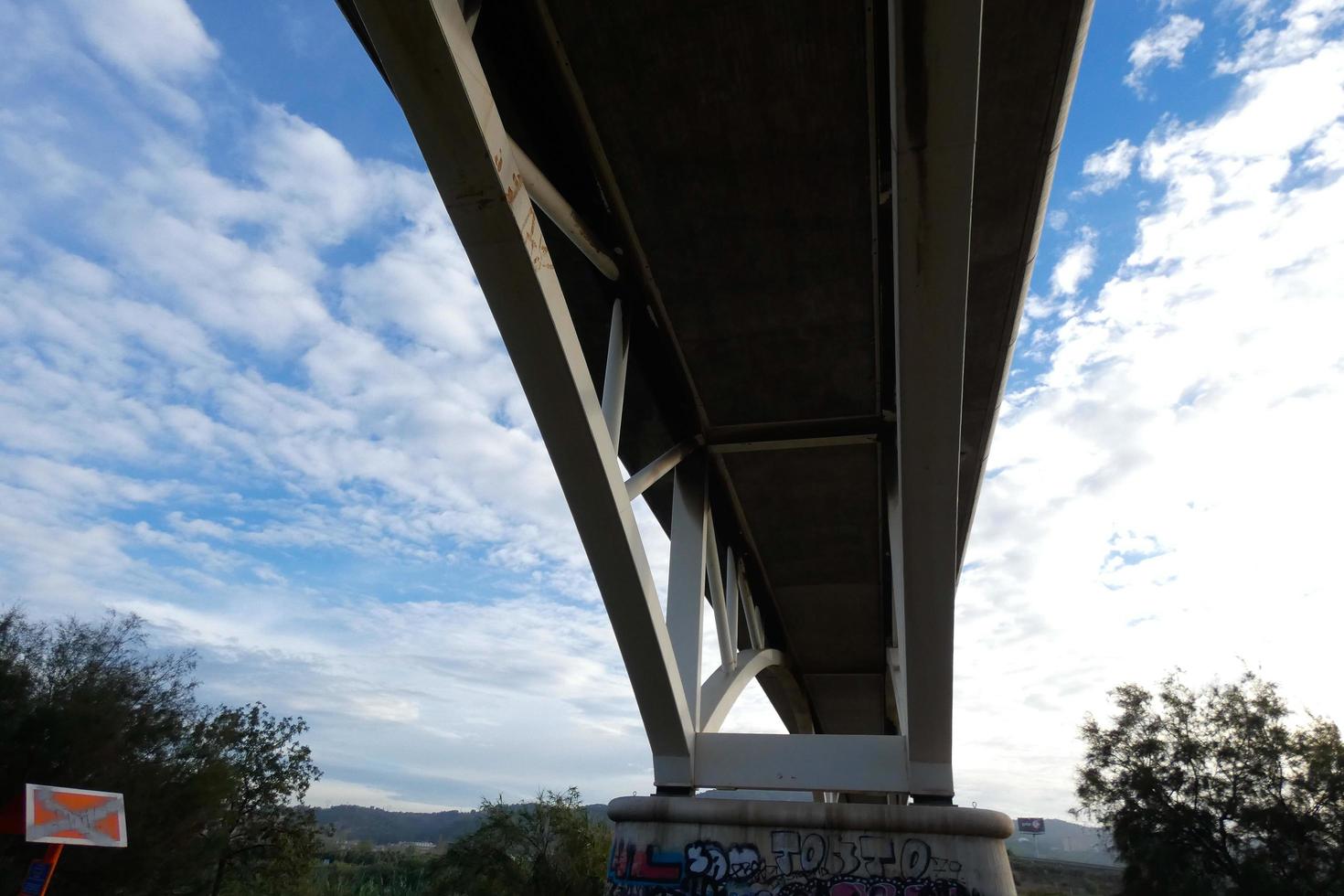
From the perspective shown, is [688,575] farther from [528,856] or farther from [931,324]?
[528,856]

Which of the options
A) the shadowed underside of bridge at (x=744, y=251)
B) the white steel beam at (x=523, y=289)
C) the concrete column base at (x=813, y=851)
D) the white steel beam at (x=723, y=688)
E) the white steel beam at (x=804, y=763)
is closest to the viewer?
the white steel beam at (x=523, y=289)

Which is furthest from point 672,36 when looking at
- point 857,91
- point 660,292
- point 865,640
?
point 865,640

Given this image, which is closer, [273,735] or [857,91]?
[857,91]

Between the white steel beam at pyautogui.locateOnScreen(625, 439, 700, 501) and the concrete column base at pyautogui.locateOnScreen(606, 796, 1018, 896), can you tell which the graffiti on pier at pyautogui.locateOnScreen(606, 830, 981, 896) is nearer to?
the concrete column base at pyautogui.locateOnScreen(606, 796, 1018, 896)

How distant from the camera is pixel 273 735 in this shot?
33.7m

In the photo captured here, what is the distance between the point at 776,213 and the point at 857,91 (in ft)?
4.55

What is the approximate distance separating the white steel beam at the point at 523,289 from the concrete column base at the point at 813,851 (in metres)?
1.24

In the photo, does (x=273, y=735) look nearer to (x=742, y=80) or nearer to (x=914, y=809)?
(x=914, y=809)

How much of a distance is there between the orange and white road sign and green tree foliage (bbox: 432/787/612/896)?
80.2 feet

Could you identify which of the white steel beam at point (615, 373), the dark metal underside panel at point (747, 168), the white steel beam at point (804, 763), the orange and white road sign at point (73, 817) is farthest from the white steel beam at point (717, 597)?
the orange and white road sign at point (73, 817)

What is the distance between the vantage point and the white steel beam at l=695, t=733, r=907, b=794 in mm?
9266

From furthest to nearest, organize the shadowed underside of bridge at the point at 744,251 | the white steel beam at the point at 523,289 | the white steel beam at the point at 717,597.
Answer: the white steel beam at the point at 717,597 → the shadowed underside of bridge at the point at 744,251 → the white steel beam at the point at 523,289

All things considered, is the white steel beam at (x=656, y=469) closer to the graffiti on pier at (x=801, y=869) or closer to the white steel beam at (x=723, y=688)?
the white steel beam at (x=723, y=688)

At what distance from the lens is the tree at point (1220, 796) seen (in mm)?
27281
